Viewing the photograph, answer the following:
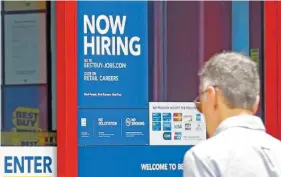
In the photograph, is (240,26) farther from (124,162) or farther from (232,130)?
(232,130)

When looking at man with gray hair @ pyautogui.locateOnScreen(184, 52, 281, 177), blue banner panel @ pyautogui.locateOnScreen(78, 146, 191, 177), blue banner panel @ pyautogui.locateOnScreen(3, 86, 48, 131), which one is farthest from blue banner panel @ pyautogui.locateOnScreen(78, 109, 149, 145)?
man with gray hair @ pyautogui.locateOnScreen(184, 52, 281, 177)

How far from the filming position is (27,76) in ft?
13.6

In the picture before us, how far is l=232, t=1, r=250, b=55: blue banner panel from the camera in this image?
13.9 ft

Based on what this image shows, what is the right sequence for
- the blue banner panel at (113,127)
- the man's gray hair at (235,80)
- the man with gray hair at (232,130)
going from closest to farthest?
the man with gray hair at (232,130) < the man's gray hair at (235,80) < the blue banner panel at (113,127)

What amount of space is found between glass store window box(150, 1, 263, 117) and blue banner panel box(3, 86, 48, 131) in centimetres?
71

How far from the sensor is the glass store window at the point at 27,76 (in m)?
4.14

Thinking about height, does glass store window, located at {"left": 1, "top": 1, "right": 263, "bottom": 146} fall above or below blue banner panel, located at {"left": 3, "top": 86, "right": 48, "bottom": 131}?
above

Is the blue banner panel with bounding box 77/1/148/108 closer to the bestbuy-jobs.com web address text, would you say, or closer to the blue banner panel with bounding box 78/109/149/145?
the blue banner panel with bounding box 78/109/149/145

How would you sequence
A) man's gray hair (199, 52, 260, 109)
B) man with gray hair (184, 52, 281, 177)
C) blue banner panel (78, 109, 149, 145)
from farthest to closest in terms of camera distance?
blue banner panel (78, 109, 149, 145), man's gray hair (199, 52, 260, 109), man with gray hair (184, 52, 281, 177)

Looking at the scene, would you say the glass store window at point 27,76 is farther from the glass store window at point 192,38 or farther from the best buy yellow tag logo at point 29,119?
the glass store window at point 192,38

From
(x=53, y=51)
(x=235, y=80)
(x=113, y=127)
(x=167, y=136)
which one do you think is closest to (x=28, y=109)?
(x=53, y=51)

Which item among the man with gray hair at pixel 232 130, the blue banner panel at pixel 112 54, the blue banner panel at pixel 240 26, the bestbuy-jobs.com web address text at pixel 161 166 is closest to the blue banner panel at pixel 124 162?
the bestbuy-jobs.com web address text at pixel 161 166

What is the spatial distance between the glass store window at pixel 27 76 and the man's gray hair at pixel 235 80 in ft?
7.13

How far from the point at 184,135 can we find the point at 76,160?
0.71 meters
